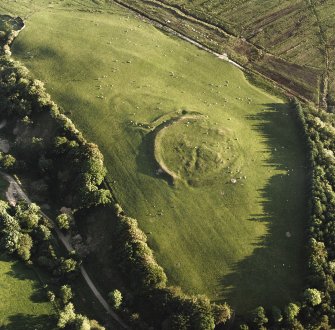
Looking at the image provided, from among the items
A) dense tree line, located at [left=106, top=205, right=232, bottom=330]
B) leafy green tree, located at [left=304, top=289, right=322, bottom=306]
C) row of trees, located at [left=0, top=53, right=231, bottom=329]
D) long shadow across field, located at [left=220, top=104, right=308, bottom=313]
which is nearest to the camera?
dense tree line, located at [left=106, top=205, right=232, bottom=330]

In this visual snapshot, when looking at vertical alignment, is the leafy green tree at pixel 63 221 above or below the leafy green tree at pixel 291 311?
above

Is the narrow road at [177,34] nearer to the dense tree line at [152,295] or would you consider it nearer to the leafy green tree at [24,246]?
the dense tree line at [152,295]

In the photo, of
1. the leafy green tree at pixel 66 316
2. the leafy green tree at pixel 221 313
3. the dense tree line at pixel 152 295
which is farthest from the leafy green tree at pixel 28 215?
the leafy green tree at pixel 221 313

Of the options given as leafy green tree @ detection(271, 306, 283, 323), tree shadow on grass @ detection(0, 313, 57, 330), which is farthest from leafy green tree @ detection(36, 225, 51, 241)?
leafy green tree @ detection(271, 306, 283, 323)

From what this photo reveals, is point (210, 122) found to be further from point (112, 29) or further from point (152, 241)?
point (112, 29)

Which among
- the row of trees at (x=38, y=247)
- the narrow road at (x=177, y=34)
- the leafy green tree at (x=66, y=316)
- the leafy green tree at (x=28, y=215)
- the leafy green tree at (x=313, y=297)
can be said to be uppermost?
the narrow road at (x=177, y=34)

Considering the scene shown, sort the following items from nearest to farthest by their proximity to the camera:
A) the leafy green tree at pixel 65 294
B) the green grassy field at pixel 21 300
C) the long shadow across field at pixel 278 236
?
the green grassy field at pixel 21 300, the long shadow across field at pixel 278 236, the leafy green tree at pixel 65 294

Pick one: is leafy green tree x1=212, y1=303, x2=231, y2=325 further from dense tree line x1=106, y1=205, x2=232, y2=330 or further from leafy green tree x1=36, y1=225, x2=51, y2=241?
leafy green tree x1=36, y1=225, x2=51, y2=241
